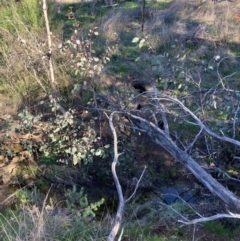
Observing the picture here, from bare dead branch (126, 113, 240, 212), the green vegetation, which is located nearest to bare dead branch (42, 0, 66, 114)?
the green vegetation

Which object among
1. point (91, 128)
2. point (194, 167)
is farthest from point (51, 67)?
point (194, 167)

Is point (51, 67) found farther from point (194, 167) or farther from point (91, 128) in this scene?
point (194, 167)

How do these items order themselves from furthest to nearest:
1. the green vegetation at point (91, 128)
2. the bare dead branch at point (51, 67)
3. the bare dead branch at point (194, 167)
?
the bare dead branch at point (51, 67) < the green vegetation at point (91, 128) < the bare dead branch at point (194, 167)

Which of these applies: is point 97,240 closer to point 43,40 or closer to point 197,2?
point 43,40

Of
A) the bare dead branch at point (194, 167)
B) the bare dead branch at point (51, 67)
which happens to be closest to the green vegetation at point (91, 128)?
the bare dead branch at point (51, 67)

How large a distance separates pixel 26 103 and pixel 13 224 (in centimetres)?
285

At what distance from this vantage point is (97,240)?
430cm

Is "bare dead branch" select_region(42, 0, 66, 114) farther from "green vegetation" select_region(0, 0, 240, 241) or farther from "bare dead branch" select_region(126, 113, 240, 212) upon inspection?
"bare dead branch" select_region(126, 113, 240, 212)

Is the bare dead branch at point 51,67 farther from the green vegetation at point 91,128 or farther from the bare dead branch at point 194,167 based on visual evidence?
the bare dead branch at point 194,167

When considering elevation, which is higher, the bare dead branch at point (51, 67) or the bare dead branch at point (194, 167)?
the bare dead branch at point (51, 67)

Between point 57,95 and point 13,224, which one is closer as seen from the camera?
point 13,224

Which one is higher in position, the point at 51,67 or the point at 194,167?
the point at 51,67

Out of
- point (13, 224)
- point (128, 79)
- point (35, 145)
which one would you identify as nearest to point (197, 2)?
point (128, 79)

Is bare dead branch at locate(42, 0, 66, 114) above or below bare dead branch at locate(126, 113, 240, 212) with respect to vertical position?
above
